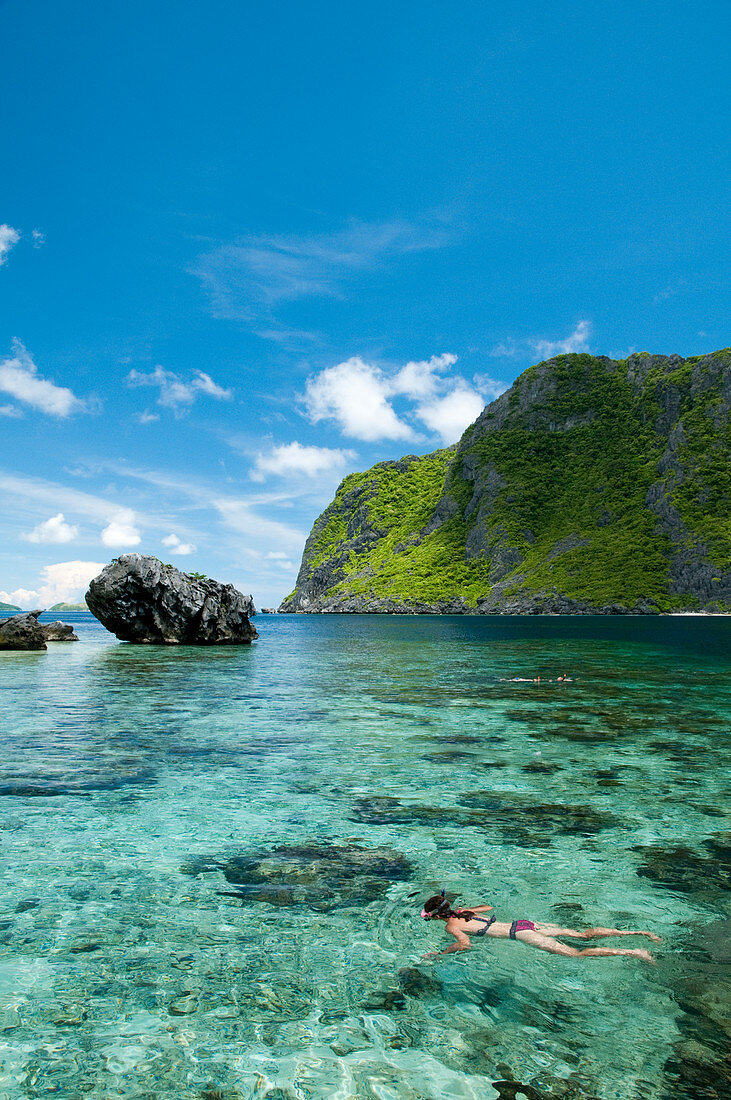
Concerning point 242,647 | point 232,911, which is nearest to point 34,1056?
point 232,911

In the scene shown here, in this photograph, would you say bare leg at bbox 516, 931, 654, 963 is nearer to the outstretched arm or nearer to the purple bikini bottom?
the purple bikini bottom

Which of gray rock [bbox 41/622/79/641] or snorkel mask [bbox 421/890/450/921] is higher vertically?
gray rock [bbox 41/622/79/641]

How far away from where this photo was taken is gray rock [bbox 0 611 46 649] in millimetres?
56156

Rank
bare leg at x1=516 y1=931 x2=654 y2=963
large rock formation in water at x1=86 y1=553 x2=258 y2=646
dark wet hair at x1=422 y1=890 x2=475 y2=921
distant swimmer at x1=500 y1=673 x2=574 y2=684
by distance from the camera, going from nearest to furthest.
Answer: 1. bare leg at x1=516 y1=931 x2=654 y2=963
2. dark wet hair at x1=422 y1=890 x2=475 y2=921
3. distant swimmer at x1=500 y1=673 x2=574 y2=684
4. large rock formation in water at x1=86 y1=553 x2=258 y2=646

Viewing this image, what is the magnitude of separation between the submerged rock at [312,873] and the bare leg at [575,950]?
7.29 ft

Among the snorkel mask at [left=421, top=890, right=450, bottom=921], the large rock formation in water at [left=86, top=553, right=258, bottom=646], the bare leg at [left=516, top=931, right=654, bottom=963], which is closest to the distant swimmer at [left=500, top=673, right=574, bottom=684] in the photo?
the snorkel mask at [left=421, top=890, right=450, bottom=921]

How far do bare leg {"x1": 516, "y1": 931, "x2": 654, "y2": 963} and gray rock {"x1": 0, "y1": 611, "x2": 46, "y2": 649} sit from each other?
191 ft

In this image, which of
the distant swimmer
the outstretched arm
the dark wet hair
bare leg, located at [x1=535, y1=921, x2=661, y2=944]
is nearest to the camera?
the outstretched arm

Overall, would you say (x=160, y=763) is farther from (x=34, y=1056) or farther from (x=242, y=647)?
(x=242, y=647)

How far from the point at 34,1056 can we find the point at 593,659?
48398 millimetres

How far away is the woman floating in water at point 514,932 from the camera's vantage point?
7.32 metres

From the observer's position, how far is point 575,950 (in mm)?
7340

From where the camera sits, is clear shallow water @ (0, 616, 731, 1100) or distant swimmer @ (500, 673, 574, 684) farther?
distant swimmer @ (500, 673, 574, 684)

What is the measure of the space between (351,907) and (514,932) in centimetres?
221
